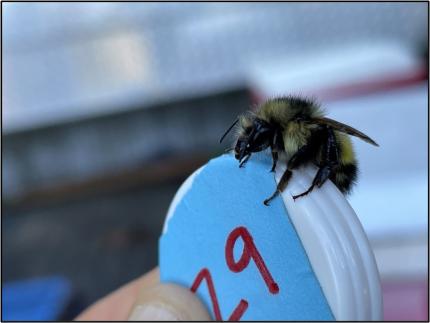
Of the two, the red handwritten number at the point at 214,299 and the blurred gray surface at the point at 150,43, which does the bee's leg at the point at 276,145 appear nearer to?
the red handwritten number at the point at 214,299

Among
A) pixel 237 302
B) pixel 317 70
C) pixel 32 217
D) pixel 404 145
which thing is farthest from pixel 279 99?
pixel 32 217

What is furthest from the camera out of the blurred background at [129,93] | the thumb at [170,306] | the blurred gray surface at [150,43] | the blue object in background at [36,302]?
the blurred gray surface at [150,43]

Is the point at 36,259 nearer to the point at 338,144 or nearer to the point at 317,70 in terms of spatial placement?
the point at 317,70

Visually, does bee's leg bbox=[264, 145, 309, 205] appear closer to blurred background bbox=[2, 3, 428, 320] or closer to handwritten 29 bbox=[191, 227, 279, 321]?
handwritten 29 bbox=[191, 227, 279, 321]

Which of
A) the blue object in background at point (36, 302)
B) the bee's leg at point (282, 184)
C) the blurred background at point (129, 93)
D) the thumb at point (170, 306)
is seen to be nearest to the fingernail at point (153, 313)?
the thumb at point (170, 306)

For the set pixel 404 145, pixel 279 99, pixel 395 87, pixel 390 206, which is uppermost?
pixel 279 99

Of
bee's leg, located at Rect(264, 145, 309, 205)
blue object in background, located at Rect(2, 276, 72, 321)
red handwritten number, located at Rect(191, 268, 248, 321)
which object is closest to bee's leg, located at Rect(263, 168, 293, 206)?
bee's leg, located at Rect(264, 145, 309, 205)
